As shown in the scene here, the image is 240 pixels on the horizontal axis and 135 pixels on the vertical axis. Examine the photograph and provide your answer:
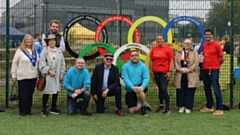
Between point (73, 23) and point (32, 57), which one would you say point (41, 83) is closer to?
point (32, 57)

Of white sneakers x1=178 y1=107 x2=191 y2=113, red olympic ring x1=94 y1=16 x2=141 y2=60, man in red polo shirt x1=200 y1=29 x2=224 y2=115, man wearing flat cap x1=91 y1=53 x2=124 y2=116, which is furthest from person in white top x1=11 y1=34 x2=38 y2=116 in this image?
man in red polo shirt x1=200 y1=29 x2=224 y2=115

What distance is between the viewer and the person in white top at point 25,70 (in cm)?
745

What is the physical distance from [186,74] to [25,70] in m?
3.27

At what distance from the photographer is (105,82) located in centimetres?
785

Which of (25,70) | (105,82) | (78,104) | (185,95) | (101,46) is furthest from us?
(101,46)

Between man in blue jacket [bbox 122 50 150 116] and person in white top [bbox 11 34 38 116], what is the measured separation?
1.82 meters

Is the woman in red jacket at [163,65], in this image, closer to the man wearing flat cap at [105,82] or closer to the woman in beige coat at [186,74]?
the woman in beige coat at [186,74]

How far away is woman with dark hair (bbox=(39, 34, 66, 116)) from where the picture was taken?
748 cm

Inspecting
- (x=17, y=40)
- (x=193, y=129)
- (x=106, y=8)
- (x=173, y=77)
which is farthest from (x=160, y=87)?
(x=17, y=40)

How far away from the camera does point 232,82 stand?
8586mm

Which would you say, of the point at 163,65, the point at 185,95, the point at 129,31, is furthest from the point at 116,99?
the point at 129,31

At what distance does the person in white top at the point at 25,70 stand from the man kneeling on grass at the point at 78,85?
2.21 feet

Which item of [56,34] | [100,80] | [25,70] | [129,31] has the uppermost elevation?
[129,31]

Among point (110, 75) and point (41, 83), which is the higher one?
point (110, 75)
